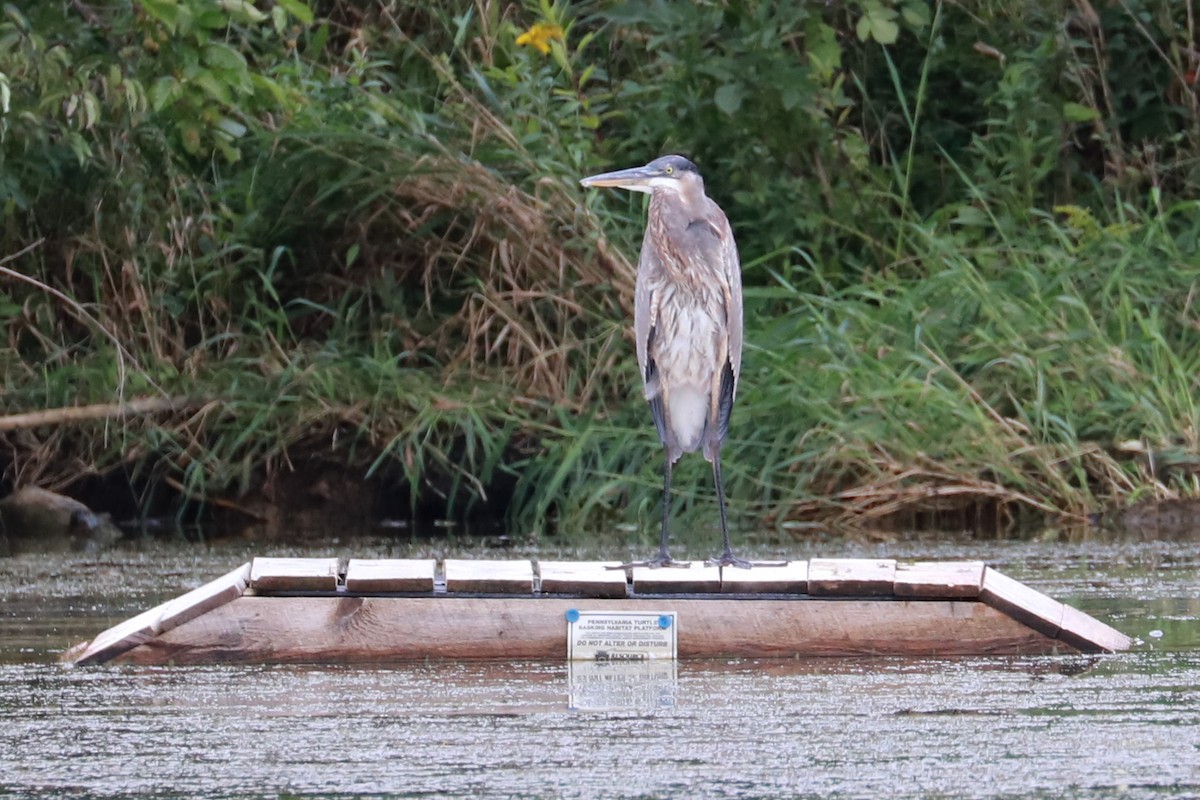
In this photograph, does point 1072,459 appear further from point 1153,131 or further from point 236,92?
point 236,92

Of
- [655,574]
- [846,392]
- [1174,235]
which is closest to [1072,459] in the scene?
[846,392]

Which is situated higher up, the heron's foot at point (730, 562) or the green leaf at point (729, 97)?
the green leaf at point (729, 97)

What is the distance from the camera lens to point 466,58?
864 cm

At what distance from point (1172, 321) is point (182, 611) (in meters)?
4.68

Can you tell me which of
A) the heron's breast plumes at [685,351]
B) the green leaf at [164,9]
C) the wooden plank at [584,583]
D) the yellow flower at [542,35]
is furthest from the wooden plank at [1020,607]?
the yellow flower at [542,35]

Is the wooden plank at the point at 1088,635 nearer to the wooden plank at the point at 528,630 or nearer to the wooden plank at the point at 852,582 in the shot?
the wooden plank at the point at 528,630

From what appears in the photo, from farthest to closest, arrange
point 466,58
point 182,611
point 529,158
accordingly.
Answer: point 466,58
point 529,158
point 182,611

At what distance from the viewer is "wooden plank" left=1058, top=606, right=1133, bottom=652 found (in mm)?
3949

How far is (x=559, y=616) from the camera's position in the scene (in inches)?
156

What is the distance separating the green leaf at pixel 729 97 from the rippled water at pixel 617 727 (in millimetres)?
3911

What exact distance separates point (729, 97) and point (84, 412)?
116 inches

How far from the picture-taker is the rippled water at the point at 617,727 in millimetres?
2832

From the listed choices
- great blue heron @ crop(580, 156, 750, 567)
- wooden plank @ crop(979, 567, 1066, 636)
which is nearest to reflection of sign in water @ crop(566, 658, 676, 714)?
wooden plank @ crop(979, 567, 1066, 636)

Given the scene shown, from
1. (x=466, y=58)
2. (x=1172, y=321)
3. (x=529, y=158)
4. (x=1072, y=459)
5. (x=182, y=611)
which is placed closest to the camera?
(x=182, y=611)
